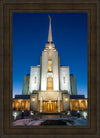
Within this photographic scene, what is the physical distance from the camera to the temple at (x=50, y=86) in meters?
32.8

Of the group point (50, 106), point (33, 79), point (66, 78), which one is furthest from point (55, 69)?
point (50, 106)

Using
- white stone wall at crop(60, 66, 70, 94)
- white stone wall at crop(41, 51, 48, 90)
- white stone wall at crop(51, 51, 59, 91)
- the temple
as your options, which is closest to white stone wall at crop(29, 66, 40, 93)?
the temple

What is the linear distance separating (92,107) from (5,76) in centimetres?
291

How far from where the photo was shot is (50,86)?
36.8 metres

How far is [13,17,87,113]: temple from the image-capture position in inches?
1291

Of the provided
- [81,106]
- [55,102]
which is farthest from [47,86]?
[81,106]

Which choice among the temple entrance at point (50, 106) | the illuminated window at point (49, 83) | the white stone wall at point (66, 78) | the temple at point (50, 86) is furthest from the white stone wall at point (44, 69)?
the temple entrance at point (50, 106)

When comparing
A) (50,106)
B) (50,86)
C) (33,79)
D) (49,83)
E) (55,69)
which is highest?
(55,69)

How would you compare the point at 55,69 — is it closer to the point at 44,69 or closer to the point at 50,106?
the point at 44,69

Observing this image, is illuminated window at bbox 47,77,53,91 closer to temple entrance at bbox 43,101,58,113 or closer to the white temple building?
the white temple building

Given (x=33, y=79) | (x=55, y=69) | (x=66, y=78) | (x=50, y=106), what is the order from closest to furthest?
(x=50, y=106) < (x=55, y=69) < (x=66, y=78) < (x=33, y=79)

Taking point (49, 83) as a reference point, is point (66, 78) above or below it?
above

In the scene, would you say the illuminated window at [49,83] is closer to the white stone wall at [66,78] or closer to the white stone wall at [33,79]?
the white stone wall at [66,78]
